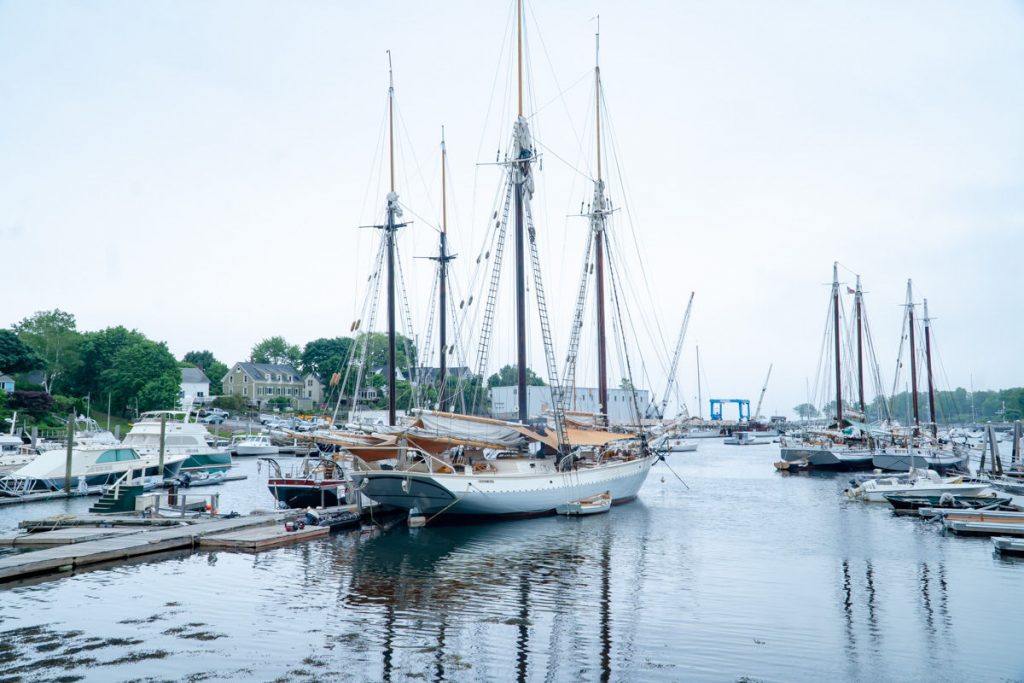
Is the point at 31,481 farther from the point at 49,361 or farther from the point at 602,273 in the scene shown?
the point at 49,361

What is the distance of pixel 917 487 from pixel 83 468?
176ft

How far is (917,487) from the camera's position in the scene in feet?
143

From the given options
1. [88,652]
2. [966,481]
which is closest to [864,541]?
[966,481]

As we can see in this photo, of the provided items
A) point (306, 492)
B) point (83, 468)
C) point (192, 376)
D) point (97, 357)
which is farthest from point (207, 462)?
point (192, 376)

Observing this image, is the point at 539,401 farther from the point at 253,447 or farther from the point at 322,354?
the point at 322,354

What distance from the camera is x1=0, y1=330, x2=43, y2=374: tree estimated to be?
9506 cm

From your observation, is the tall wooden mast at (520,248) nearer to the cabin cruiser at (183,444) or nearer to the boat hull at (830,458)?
the cabin cruiser at (183,444)

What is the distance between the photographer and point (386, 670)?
14922mm

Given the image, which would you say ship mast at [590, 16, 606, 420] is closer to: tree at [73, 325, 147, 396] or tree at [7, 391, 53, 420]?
tree at [7, 391, 53, 420]

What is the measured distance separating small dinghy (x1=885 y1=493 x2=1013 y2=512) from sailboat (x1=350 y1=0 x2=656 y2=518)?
15.3 metres

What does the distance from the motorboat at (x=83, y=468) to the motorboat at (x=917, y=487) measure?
153 ft

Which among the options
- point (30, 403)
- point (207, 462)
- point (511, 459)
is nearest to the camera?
point (511, 459)

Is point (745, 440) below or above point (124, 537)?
below

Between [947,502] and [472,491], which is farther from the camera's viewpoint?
[947,502]
